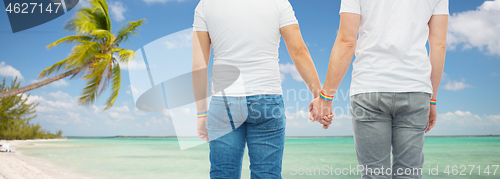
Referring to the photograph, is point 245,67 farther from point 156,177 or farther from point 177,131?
point 156,177

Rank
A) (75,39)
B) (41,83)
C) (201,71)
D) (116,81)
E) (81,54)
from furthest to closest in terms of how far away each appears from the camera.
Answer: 1. (116,81)
2. (75,39)
3. (81,54)
4. (41,83)
5. (201,71)

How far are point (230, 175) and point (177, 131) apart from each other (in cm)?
66

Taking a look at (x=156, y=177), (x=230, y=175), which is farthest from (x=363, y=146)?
(x=156, y=177)

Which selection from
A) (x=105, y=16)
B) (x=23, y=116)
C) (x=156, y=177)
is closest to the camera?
(x=156, y=177)

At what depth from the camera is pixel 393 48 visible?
1463 mm

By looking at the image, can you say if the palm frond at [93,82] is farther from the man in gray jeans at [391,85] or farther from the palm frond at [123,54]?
the man in gray jeans at [391,85]

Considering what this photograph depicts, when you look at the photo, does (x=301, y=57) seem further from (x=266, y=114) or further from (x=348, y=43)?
(x=266, y=114)

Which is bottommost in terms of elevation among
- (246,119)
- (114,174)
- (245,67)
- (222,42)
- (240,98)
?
(114,174)

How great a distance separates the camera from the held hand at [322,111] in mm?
1785

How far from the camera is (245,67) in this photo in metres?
1.57

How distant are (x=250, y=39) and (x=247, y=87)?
0.27 m

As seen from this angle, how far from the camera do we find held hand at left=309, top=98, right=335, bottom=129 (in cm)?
179

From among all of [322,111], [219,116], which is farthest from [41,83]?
[322,111]

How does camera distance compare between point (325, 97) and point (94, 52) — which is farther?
point (94, 52)
